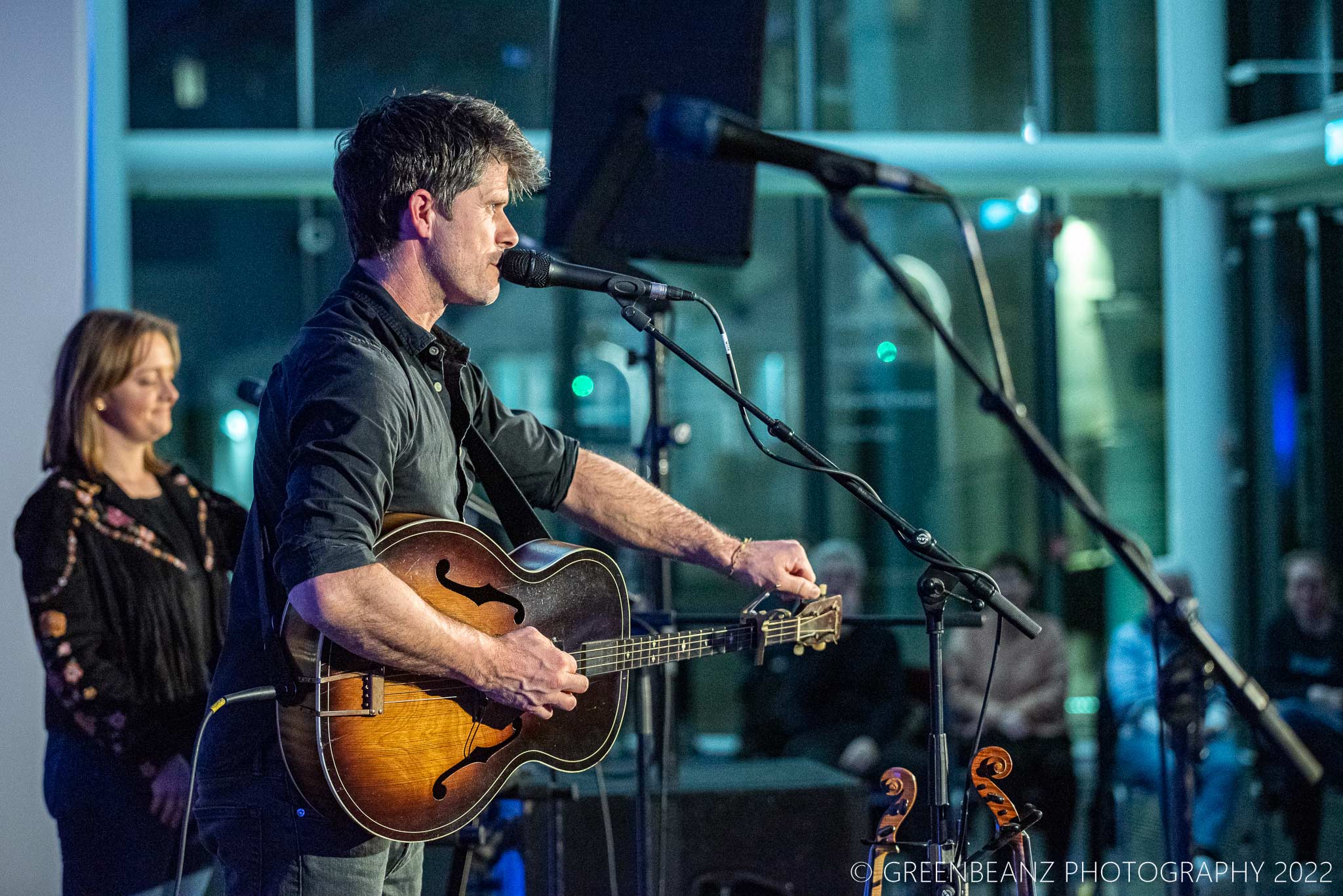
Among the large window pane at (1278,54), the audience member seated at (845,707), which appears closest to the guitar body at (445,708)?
the audience member seated at (845,707)

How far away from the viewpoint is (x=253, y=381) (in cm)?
296

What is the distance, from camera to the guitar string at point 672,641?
7.53 ft

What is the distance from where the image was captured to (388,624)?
1.82 meters

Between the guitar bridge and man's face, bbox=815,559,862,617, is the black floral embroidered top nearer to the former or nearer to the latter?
the guitar bridge

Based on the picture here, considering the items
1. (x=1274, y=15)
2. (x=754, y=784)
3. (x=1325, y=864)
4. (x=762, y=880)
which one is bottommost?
(x=1325, y=864)

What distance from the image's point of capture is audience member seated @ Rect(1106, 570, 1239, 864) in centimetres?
510

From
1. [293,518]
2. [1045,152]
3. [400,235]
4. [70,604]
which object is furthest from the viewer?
[1045,152]

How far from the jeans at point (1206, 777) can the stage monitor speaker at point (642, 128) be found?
3136 millimetres

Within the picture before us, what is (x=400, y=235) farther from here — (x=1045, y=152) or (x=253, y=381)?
(x=1045, y=152)

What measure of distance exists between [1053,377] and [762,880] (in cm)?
499

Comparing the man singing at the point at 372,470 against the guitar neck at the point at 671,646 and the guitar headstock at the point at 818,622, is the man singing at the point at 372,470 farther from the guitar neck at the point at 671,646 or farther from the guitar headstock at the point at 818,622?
the guitar headstock at the point at 818,622

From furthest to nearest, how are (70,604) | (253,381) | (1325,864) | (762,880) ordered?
1. (1325,864)
2. (762,880)
3. (253,381)
4. (70,604)

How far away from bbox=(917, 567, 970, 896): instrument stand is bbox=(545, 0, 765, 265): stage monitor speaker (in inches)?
59.7

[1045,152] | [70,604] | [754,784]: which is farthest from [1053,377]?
[70,604]
